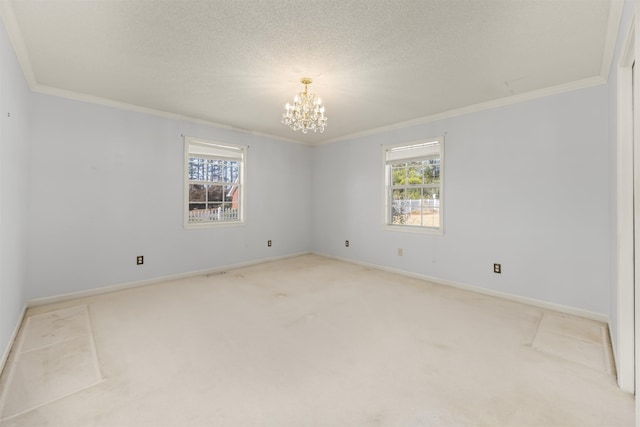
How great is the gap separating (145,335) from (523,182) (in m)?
4.27

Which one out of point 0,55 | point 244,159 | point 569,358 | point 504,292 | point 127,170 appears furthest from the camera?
point 244,159

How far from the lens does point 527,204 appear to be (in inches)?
129

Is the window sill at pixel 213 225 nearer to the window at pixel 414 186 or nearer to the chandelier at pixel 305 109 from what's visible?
the chandelier at pixel 305 109

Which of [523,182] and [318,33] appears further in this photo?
[523,182]

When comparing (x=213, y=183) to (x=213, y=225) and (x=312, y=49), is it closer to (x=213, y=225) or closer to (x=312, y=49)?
(x=213, y=225)

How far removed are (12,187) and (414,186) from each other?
458cm

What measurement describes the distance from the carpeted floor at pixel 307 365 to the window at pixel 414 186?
142 centimetres

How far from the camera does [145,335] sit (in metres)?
2.44

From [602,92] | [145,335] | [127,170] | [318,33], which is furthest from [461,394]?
[127,170]

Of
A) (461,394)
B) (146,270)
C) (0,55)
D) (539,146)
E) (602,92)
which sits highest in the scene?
(602,92)

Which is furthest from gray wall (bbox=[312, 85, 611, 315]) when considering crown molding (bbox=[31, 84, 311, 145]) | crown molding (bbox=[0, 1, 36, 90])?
crown molding (bbox=[0, 1, 36, 90])

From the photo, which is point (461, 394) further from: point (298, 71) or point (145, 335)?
point (298, 71)

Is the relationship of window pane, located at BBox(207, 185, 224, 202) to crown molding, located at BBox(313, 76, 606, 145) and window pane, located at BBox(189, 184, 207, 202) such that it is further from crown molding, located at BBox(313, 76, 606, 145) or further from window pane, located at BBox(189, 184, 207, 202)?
crown molding, located at BBox(313, 76, 606, 145)

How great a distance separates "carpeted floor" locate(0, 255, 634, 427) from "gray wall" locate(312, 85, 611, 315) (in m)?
0.40
